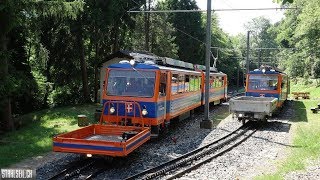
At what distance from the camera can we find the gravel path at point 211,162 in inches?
402

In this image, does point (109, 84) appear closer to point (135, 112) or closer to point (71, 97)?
point (135, 112)

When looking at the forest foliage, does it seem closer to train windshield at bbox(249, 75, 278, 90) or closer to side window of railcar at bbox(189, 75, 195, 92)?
side window of railcar at bbox(189, 75, 195, 92)

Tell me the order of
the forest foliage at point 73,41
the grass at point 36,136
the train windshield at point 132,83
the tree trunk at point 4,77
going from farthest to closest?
the forest foliage at point 73,41
the tree trunk at point 4,77
the train windshield at point 132,83
the grass at point 36,136

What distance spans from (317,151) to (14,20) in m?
13.2

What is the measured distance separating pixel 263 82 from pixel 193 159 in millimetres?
12768

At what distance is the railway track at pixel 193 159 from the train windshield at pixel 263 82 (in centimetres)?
693

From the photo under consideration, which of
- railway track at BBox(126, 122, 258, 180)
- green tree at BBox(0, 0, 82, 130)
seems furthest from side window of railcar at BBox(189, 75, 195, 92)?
green tree at BBox(0, 0, 82, 130)

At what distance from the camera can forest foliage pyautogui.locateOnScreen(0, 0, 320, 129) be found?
17.7 meters

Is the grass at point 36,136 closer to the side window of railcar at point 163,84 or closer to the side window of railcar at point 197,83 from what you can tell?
the side window of railcar at point 163,84

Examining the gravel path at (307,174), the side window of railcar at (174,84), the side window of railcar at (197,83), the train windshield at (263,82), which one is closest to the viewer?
the gravel path at (307,174)

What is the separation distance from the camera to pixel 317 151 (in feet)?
41.5

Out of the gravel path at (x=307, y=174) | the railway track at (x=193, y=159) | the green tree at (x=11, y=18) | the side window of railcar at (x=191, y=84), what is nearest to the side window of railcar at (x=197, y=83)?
the side window of railcar at (x=191, y=84)

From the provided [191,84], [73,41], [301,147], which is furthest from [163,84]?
[73,41]

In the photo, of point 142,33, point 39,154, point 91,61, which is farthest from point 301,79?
point 39,154
